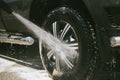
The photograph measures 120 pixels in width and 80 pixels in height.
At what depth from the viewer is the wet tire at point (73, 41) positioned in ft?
11.2

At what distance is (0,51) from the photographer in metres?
6.91

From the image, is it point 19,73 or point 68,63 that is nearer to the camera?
point 68,63

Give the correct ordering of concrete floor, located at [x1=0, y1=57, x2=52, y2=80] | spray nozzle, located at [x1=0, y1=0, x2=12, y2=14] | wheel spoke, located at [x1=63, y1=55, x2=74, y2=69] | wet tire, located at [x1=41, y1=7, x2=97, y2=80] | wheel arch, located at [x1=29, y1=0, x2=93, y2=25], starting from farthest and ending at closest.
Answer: spray nozzle, located at [x1=0, y1=0, x2=12, y2=14], concrete floor, located at [x1=0, y1=57, x2=52, y2=80], wheel spoke, located at [x1=63, y1=55, x2=74, y2=69], wheel arch, located at [x1=29, y1=0, x2=93, y2=25], wet tire, located at [x1=41, y1=7, x2=97, y2=80]

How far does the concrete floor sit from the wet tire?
0.51 m

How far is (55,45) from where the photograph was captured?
3.94 metres

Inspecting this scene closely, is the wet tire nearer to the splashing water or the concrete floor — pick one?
the splashing water

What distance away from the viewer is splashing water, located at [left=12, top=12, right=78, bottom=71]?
3675 millimetres

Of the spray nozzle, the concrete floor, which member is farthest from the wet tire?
the spray nozzle

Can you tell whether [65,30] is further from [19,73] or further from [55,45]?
[19,73]

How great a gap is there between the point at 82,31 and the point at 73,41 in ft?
0.73

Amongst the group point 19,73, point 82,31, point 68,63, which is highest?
point 82,31

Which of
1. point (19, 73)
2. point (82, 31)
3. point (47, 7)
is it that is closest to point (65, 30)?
point (82, 31)

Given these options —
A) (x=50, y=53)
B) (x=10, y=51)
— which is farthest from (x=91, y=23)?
(x=10, y=51)

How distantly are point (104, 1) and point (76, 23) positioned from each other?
1.67 ft
